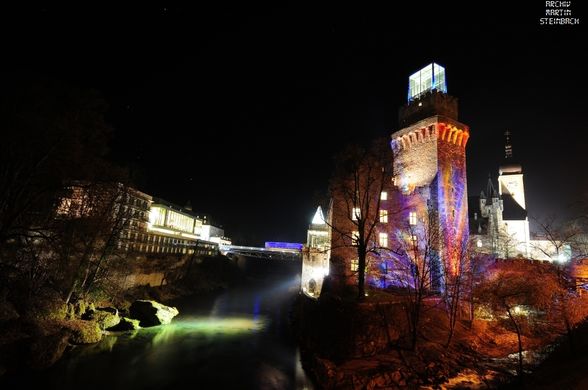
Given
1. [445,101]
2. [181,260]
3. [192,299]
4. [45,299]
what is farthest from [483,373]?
[181,260]

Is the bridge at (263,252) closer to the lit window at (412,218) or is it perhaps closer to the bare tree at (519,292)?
the lit window at (412,218)

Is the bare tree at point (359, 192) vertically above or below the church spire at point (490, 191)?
below

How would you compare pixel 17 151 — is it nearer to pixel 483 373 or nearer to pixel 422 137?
pixel 483 373

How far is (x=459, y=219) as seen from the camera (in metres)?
31.1

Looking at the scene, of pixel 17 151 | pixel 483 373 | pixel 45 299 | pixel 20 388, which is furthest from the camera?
pixel 45 299

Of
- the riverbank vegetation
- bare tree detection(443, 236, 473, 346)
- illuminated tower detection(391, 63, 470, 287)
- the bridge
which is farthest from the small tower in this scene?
the bridge

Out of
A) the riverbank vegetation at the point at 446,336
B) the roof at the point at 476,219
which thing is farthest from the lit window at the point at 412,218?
the roof at the point at 476,219

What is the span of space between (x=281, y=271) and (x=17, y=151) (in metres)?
98.0

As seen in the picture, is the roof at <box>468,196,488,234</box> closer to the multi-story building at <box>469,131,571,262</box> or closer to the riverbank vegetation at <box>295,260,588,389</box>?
the multi-story building at <box>469,131,571,262</box>

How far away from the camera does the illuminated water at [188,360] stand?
17797 millimetres

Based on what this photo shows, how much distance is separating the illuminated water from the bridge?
3556cm

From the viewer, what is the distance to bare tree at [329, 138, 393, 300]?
22.2 metres

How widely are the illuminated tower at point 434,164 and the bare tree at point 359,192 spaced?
11.3ft

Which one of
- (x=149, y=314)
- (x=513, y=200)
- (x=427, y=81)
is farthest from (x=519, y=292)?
(x=513, y=200)
